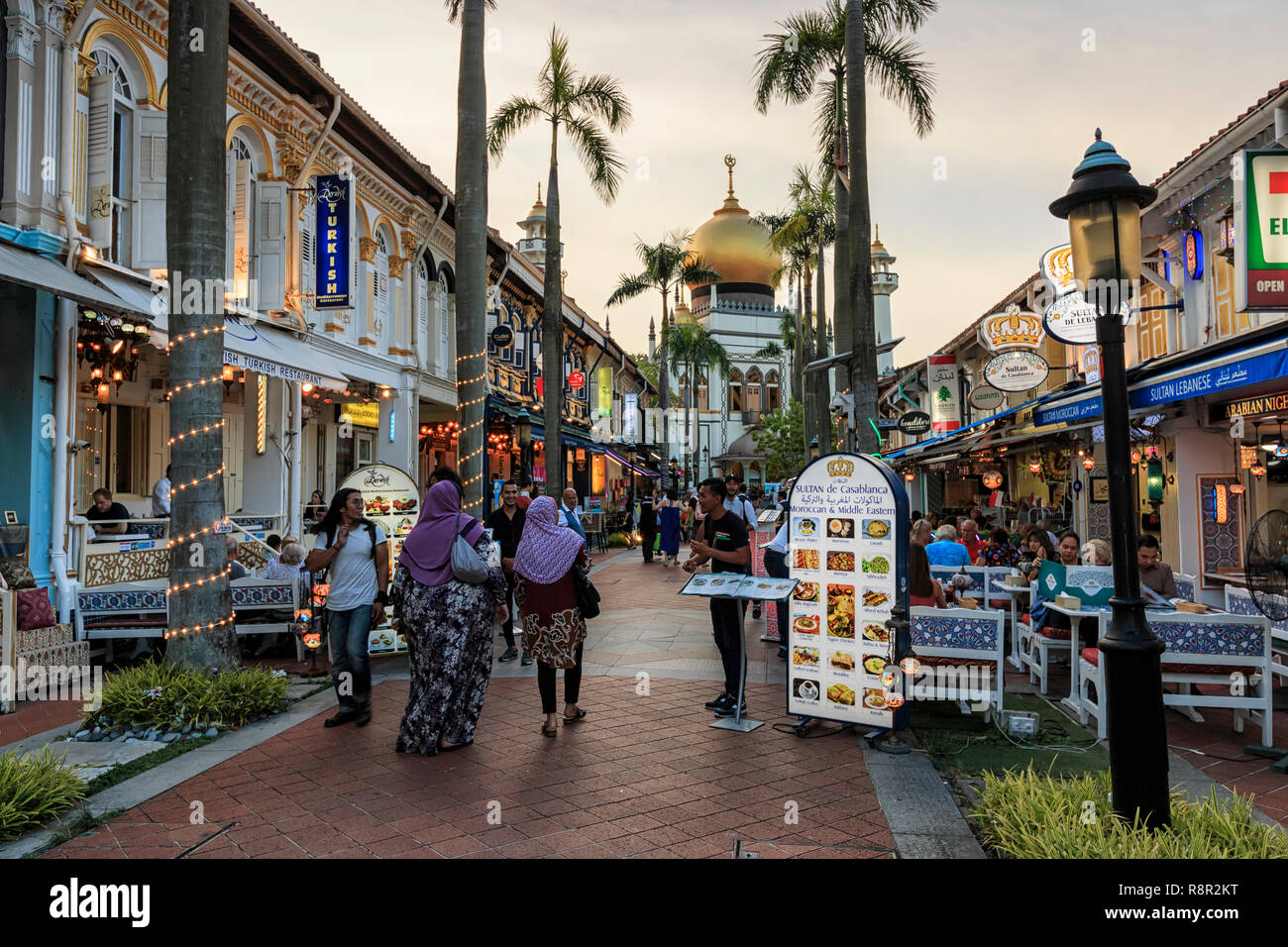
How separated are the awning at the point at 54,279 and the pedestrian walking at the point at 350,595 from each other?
358 centimetres

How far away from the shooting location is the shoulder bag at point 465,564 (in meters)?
6.10

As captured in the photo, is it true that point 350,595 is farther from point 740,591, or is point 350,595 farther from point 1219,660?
point 1219,660

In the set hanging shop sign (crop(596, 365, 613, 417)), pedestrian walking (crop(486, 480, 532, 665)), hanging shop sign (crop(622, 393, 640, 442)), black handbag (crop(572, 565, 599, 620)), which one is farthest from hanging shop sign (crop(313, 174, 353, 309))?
hanging shop sign (crop(622, 393, 640, 442))

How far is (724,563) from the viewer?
716 cm

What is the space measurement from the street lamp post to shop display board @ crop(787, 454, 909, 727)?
76.9 inches

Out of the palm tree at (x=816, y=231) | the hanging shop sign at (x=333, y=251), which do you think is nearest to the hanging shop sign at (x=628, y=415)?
the palm tree at (x=816, y=231)

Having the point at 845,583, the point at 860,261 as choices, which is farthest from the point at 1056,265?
the point at 845,583

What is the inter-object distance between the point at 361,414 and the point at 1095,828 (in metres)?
16.1

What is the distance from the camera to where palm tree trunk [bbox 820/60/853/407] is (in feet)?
52.0

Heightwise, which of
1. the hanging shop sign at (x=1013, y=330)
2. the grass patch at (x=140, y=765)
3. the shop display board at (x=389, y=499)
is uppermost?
the hanging shop sign at (x=1013, y=330)

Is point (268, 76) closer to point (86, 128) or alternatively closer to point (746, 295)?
point (86, 128)

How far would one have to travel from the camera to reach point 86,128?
9.69 metres

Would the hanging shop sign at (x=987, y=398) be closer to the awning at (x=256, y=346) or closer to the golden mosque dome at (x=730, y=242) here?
the awning at (x=256, y=346)

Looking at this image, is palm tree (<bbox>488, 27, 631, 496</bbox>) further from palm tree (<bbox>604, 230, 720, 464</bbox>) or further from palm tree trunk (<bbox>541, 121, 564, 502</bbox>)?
palm tree (<bbox>604, 230, 720, 464</bbox>)
